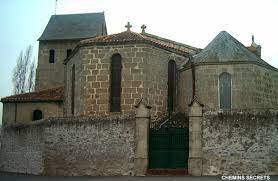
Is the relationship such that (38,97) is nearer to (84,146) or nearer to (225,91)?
(84,146)

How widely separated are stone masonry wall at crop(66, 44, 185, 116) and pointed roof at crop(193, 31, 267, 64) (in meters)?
→ 2.90

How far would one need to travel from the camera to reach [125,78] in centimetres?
2514

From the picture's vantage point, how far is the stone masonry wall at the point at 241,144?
1903 centimetres

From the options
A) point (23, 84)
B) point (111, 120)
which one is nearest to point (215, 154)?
point (111, 120)

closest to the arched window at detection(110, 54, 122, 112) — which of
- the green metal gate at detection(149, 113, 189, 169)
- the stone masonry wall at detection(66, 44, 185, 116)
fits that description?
the stone masonry wall at detection(66, 44, 185, 116)

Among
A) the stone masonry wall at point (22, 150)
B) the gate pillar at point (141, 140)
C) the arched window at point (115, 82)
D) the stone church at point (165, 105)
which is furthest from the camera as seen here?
the arched window at point (115, 82)

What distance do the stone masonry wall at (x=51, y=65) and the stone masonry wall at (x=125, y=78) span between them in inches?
612

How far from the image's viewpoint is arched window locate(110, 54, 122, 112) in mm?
25250

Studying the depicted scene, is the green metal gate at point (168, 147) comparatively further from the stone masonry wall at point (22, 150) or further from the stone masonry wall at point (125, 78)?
the stone masonry wall at point (22, 150)

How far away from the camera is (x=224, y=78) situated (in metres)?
24.8

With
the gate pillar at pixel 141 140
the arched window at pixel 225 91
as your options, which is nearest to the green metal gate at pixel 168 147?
the gate pillar at pixel 141 140

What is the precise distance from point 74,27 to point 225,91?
75.3ft

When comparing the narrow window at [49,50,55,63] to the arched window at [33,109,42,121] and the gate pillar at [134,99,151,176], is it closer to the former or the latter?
Answer: the arched window at [33,109,42,121]

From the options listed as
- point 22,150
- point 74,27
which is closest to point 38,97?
point 22,150
